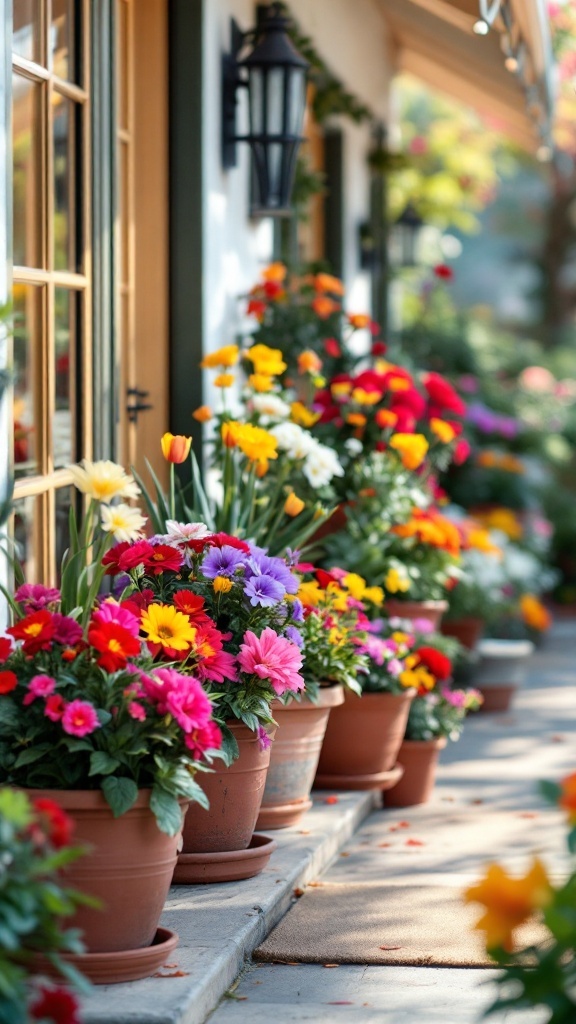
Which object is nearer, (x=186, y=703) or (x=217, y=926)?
(x=186, y=703)

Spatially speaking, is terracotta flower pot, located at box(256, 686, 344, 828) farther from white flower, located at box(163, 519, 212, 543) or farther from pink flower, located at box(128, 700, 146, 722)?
pink flower, located at box(128, 700, 146, 722)

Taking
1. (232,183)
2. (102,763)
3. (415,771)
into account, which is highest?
(232,183)

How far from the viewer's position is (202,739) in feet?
8.00

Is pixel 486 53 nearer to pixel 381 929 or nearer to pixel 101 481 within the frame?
pixel 381 929

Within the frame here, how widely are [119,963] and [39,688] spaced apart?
1.71 feet

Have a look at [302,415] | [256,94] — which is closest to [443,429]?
[302,415]

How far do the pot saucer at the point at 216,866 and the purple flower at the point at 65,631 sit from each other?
857 mm

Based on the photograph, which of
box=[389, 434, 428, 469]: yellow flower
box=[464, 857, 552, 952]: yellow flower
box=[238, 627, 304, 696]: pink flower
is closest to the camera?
box=[464, 857, 552, 952]: yellow flower

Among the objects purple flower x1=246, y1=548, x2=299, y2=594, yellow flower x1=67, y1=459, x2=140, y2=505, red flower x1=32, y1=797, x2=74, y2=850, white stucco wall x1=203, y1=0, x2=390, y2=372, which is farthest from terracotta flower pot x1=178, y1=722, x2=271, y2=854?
white stucco wall x1=203, y1=0, x2=390, y2=372

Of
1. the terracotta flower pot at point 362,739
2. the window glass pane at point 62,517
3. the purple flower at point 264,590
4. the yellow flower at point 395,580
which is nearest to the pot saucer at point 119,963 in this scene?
the purple flower at point 264,590

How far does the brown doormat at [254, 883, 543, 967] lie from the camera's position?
3002 mm

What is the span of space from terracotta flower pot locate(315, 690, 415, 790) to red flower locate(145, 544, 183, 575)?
1.35 m

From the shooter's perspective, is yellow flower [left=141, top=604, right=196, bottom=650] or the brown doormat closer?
yellow flower [left=141, top=604, right=196, bottom=650]

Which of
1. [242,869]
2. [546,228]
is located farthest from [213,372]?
[546,228]
